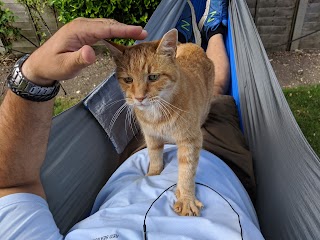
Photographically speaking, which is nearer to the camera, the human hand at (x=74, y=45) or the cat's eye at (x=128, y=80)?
the human hand at (x=74, y=45)

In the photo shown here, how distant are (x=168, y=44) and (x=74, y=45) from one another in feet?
1.26

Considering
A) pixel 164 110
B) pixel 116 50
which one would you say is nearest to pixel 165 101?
pixel 164 110

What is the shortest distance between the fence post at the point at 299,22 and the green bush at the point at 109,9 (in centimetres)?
133

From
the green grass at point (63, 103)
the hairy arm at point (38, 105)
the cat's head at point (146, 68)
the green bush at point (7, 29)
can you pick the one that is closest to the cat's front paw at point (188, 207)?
the cat's head at point (146, 68)

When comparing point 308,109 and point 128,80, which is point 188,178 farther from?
point 308,109

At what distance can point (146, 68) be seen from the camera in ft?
3.70

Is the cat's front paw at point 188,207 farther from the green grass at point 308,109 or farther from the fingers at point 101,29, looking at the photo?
the green grass at point 308,109

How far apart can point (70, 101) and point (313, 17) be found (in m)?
2.37

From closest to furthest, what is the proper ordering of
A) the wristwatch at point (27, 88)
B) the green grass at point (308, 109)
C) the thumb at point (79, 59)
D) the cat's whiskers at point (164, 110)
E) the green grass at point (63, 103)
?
the thumb at point (79, 59)
the wristwatch at point (27, 88)
the cat's whiskers at point (164, 110)
the green grass at point (308, 109)
the green grass at point (63, 103)

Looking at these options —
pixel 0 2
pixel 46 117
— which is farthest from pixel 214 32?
pixel 0 2

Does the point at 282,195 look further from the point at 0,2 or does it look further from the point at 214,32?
the point at 0,2

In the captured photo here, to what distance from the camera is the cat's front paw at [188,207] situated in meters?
1.08

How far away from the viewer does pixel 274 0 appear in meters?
2.93

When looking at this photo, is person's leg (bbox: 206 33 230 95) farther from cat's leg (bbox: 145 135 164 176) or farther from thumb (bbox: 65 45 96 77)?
thumb (bbox: 65 45 96 77)
